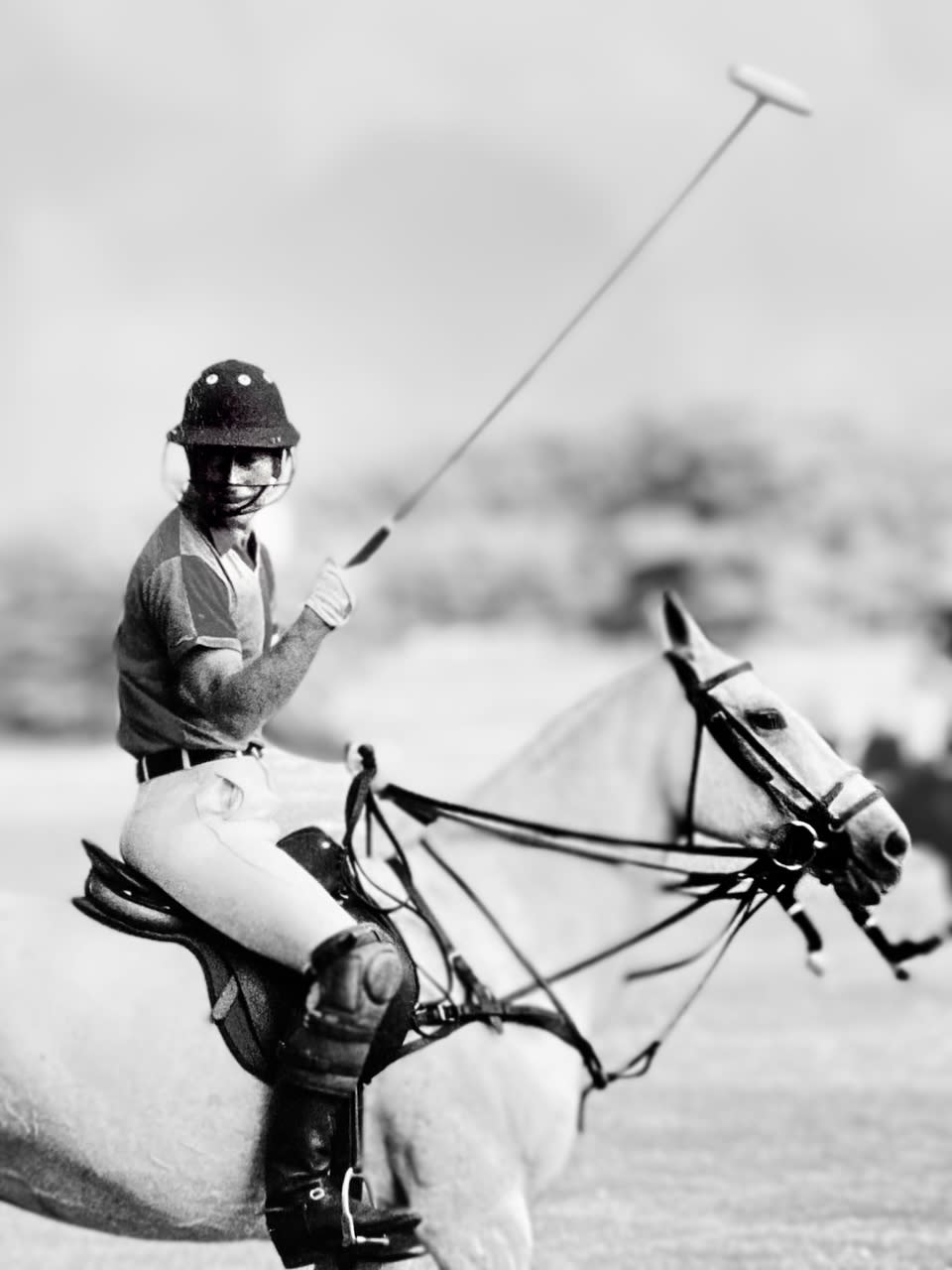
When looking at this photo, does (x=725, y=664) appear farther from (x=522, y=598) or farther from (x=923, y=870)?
(x=522, y=598)

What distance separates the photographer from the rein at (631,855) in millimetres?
4246

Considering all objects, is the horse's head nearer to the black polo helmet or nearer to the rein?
the rein

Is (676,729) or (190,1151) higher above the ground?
(676,729)

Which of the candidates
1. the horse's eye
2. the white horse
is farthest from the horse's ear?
the horse's eye

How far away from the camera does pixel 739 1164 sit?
7.96 meters

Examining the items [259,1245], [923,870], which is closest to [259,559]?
[259,1245]

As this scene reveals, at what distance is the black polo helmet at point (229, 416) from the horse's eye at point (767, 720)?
1.31 metres

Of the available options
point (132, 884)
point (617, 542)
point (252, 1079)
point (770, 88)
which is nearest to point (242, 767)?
point (132, 884)

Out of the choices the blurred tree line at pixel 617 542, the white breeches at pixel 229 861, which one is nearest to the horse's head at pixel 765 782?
the white breeches at pixel 229 861

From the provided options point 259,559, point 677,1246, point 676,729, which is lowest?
point 677,1246

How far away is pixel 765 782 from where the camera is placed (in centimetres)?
435

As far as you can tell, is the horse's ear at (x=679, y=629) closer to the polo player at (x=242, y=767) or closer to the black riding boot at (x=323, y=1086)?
the polo player at (x=242, y=767)

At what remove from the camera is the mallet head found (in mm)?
4988

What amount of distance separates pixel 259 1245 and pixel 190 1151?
9.66ft
